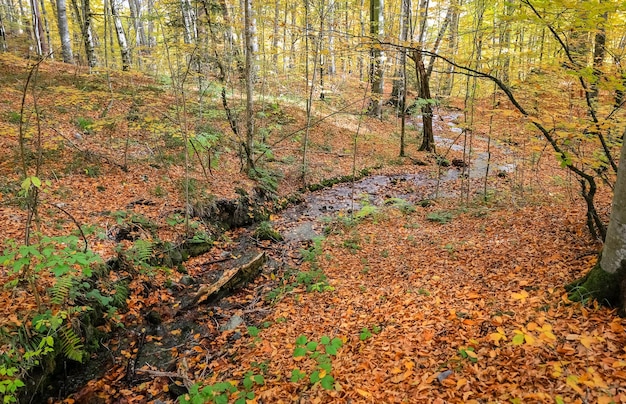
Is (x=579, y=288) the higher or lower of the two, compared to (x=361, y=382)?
higher

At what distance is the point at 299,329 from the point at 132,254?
3.61 m

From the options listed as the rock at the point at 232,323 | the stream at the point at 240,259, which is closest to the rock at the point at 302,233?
the stream at the point at 240,259

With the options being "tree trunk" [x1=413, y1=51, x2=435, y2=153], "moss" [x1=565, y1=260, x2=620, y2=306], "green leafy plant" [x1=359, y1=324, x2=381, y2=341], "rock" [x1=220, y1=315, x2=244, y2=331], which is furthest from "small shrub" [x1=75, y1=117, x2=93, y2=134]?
"moss" [x1=565, y1=260, x2=620, y2=306]

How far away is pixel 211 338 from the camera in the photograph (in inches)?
219

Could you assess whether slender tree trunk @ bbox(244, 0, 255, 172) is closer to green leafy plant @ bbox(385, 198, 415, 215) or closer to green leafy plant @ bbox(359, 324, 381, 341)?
green leafy plant @ bbox(385, 198, 415, 215)

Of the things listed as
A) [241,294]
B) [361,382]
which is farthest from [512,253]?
[241,294]

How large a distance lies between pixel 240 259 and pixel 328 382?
188 inches

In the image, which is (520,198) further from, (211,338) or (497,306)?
(211,338)

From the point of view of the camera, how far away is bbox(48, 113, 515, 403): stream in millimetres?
4996

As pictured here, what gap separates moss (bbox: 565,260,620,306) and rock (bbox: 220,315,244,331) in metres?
4.79

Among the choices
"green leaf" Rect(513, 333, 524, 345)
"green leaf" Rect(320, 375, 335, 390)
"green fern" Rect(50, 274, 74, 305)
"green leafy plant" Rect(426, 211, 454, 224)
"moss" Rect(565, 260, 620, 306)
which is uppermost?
"moss" Rect(565, 260, 620, 306)

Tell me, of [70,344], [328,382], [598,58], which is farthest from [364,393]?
[598,58]

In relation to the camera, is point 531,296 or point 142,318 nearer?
point 531,296

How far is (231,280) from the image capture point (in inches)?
271
